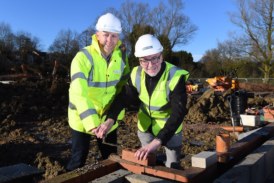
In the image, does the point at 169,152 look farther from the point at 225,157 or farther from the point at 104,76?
the point at 104,76

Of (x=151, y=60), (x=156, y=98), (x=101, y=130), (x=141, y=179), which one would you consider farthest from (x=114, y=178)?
(x=151, y=60)

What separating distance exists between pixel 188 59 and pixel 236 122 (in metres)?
37.9

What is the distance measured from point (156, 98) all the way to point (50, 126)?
8.29 metres

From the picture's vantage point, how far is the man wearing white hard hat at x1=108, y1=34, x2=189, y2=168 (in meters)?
3.46

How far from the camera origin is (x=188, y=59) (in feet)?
146

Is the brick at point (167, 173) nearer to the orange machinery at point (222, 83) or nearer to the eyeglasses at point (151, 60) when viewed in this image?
the eyeglasses at point (151, 60)

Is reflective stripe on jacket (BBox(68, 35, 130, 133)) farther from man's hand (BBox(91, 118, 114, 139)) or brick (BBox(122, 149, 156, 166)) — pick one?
brick (BBox(122, 149, 156, 166))

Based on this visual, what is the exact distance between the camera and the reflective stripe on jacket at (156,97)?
3.62m

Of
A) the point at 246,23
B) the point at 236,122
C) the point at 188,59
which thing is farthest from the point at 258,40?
the point at 236,122

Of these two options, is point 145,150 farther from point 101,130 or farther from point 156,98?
point 156,98

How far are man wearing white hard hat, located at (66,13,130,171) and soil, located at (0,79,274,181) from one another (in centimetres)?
122

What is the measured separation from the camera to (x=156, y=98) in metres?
3.71

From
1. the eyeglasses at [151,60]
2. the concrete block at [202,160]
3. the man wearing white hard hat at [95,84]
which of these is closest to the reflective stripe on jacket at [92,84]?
the man wearing white hard hat at [95,84]

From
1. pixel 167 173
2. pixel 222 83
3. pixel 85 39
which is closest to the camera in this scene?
pixel 167 173
